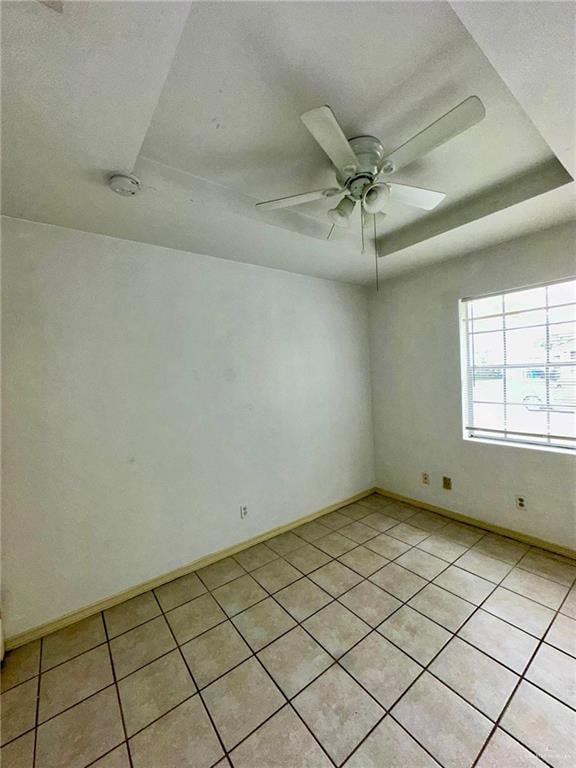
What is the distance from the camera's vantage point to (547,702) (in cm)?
132

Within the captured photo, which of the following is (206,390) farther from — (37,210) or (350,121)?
(350,121)

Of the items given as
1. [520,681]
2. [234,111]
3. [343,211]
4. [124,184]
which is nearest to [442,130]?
[343,211]

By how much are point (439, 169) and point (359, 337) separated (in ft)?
6.48

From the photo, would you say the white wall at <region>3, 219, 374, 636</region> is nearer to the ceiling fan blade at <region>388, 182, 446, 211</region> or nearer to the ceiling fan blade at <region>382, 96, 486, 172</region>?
the ceiling fan blade at <region>388, 182, 446, 211</region>

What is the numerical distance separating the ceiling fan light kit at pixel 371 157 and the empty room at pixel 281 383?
0.04 ft

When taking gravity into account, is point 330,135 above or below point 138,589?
above

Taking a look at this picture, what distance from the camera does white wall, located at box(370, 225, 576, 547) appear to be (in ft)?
7.77

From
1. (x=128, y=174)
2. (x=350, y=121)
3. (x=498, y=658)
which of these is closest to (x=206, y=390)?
(x=128, y=174)

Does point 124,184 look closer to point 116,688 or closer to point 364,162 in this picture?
point 364,162

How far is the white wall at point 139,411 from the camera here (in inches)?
71.6

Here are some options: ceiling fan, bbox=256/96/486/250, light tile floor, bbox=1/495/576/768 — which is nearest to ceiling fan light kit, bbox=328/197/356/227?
ceiling fan, bbox=256/96/486/250

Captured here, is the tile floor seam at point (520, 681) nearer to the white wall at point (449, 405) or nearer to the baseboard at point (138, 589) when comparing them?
the white wall at point (449, 405)

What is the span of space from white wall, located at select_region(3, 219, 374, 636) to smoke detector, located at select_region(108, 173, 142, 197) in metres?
A: 0.64

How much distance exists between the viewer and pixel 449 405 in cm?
298
